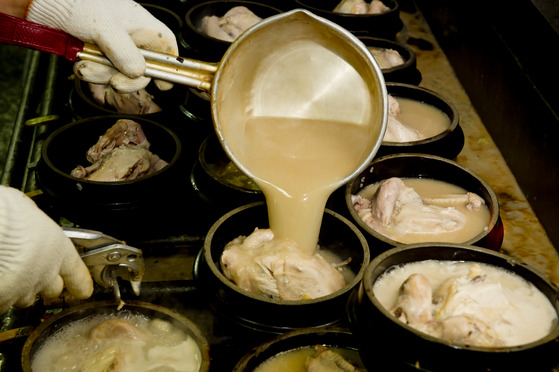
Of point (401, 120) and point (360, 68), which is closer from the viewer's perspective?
point (360, 68)

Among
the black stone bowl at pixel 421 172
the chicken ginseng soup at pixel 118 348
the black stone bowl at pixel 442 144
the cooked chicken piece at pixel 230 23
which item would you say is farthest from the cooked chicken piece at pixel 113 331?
the cooked chicken piece at pixel 230 23

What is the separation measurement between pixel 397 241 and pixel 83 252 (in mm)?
1182

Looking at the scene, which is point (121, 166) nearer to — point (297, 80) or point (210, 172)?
point (210, 172)

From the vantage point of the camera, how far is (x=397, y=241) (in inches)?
97.0

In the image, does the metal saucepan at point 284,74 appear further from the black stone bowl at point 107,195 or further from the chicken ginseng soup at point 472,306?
the chicken ginseng soup at point 472,306

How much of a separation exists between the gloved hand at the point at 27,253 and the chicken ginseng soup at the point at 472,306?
1.03 metres

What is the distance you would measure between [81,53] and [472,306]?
6.07 feet

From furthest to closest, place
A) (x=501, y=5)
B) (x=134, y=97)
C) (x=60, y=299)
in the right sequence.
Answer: (x=501, y=5) < (x=134, y=97) < (x=60, y=299)

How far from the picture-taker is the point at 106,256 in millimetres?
2189

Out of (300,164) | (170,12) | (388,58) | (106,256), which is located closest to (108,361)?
(106,256)

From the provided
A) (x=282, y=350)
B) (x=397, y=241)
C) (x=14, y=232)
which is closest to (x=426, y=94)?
(x=397, y=241)

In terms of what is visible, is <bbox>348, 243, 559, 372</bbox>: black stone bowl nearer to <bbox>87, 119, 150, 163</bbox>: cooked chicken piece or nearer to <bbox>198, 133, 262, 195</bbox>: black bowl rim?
<bbox>198, 133, 262, 195</bbox>: black bowl rim

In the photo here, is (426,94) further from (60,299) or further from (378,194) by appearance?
(60,299)

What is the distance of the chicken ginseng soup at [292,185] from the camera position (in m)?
2.39
